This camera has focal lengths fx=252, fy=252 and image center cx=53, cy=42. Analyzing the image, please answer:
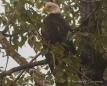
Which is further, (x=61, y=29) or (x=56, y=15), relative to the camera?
(x=56, y=15)

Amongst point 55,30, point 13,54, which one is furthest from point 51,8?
point 13,54

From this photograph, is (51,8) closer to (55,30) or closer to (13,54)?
(55,30)

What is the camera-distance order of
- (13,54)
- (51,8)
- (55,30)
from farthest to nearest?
(51,8) < (55,30) < (13,54)

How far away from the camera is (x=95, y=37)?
188 centimetres

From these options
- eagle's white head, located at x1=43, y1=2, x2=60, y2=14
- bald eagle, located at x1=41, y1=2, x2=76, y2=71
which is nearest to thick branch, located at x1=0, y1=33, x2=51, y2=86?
bald eagle, located at x1=41, y1=2, x2=76, y2=71

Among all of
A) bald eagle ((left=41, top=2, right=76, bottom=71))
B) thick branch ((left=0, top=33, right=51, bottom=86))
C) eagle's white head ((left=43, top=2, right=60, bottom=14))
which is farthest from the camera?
eagle's white head ((left=43, top=2, right=60, bottom=14))

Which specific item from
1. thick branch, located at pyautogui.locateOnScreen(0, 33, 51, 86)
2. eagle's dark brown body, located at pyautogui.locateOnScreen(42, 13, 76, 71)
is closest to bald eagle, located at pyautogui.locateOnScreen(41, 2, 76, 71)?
eagle's dark brown body, located at pyautogui.locateOnScreen(42, 13, 76, 71)

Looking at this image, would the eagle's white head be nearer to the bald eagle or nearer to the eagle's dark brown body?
the bald eagle

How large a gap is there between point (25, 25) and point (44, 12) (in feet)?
6.14

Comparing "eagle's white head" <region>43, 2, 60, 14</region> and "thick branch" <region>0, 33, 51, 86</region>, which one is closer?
"thick branch" <region>0, 33, 51, 86</region>

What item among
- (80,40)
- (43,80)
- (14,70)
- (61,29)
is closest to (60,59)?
(80,40)

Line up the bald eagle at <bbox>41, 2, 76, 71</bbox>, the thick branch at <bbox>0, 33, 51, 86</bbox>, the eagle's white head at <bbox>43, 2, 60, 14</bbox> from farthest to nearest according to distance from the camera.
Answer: the eagle's white head at <bbox>43, 2, 60, 14</bbox>
the bald eagle at <bbox>41, 2, 76, 71</bbox>
the thick branch at <bbox>0, 33, 51, 86</bbox>

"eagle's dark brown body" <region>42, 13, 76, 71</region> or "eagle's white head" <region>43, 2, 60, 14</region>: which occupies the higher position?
"eagle's white head" <region>43, 2, 60, 14</region>

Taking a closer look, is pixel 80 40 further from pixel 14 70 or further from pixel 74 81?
pixel 14 70
